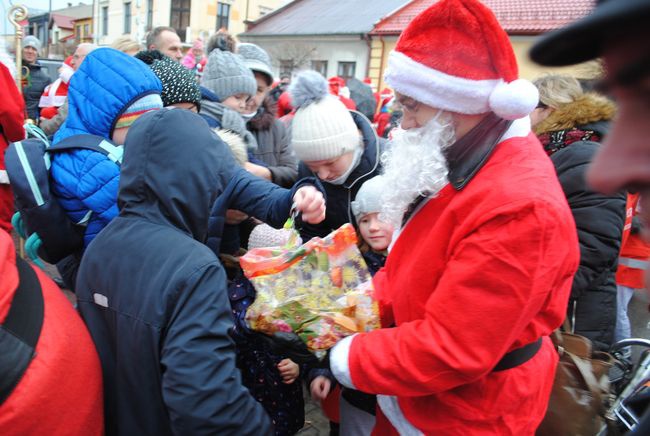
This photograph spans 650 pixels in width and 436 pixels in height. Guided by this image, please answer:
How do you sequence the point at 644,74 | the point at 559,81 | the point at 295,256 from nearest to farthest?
the point at 644,74 < the point at 295,256 < the point at 559,81

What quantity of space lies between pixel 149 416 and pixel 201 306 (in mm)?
439

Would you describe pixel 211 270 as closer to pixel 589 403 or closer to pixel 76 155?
pixel 76 155

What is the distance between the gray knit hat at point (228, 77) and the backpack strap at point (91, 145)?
136 centimetres

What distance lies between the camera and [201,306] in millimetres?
1368

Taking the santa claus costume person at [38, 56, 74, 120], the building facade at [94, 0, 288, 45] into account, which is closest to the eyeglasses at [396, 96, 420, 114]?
the santa claus costume person at [38, 56, 74, 120]

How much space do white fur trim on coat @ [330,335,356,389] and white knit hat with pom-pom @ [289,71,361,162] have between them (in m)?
1.24

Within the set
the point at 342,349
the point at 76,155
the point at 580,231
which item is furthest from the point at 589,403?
the point at 76,155

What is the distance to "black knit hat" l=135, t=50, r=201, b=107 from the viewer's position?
8.80ft

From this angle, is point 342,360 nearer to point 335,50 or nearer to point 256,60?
point 256,60

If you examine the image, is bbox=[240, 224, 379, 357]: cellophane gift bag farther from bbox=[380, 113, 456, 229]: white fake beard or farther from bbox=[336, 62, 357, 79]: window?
bbox=[336, 62, 357, 79]: window

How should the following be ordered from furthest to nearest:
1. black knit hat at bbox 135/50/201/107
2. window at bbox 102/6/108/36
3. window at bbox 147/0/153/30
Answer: window at bbox 102/6/108/36
window at bbox 147/0/153/30
black knit hat at bbox 135/50/201/107

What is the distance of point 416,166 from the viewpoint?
1484mm

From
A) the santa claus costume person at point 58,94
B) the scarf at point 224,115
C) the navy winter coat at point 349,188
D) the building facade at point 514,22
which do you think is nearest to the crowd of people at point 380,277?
the navy winter coat at point 349,188

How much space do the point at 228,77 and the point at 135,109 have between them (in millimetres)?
1275
